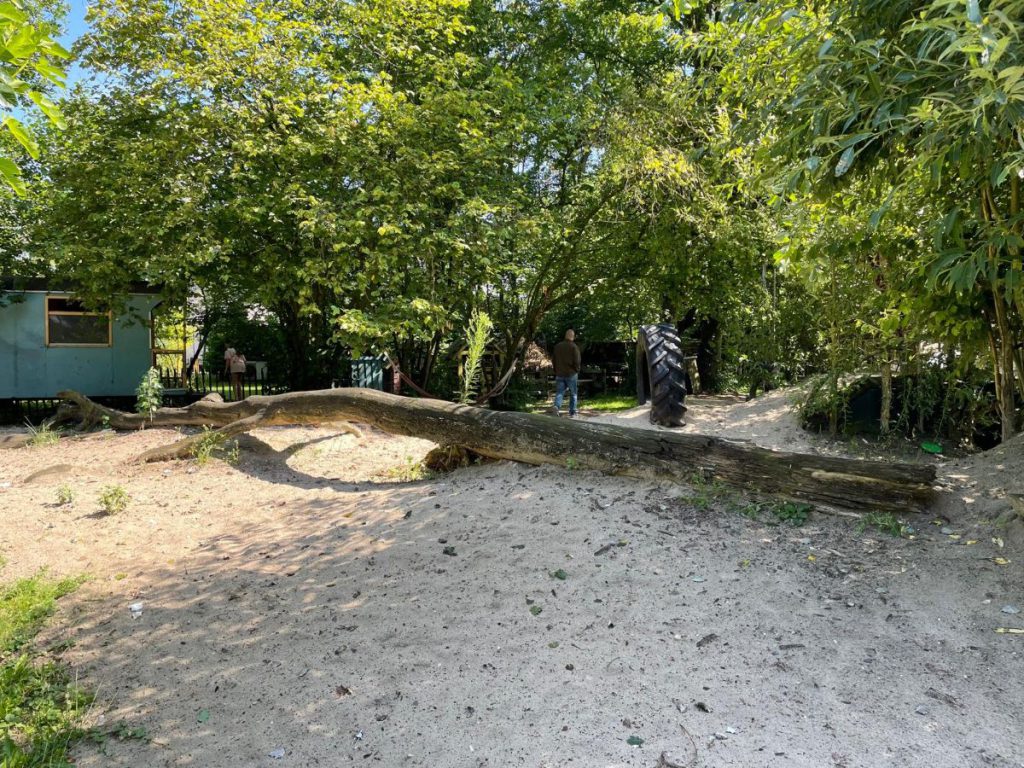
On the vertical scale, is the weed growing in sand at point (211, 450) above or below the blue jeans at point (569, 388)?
below

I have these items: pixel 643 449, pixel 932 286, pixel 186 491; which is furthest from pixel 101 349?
pixel 932 286

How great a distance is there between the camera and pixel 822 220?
195 inches

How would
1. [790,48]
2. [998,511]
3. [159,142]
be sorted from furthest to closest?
[159,142], [998,511], [790,48]

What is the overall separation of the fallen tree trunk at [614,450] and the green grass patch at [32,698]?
339cm

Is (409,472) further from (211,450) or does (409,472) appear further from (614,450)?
(211,450)

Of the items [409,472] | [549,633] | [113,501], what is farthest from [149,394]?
[549,633]

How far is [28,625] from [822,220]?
5894 mm

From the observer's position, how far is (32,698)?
302cm

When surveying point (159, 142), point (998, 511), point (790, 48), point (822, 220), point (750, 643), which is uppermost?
point (159, 142)

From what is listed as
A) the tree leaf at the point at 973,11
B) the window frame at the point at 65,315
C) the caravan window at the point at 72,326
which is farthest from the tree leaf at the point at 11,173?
the caravan window at the point at 72,326

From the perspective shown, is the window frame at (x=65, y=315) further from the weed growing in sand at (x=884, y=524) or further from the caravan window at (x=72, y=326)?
the weed growing in sand at (x=884, y=524)

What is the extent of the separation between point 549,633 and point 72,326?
45.9ft

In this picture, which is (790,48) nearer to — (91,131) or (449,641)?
(449,641)

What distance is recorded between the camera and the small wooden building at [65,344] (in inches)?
505
